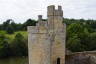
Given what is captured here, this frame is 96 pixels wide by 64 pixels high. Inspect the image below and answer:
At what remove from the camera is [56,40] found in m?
5.28

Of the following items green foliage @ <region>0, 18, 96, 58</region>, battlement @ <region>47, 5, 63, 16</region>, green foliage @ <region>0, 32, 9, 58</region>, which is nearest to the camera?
battlement @ <region>47, 5, 63, 16</region>

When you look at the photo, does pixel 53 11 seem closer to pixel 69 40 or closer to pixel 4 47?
pixel 69 40

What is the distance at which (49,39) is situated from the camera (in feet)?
17.0

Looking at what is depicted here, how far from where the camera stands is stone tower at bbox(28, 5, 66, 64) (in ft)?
17.1

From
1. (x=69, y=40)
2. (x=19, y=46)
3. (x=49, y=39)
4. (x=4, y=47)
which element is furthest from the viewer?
(x=19, y=46)

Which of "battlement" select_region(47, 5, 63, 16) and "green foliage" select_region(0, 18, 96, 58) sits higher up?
"battlement" select_region(47, 5, 63, 16)

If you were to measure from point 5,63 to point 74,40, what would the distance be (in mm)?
10641

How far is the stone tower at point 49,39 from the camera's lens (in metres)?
5.21

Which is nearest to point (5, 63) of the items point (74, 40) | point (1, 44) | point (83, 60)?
point (1, 44)

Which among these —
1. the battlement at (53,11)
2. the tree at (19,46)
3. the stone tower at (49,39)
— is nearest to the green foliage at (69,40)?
the tree at (19,46)

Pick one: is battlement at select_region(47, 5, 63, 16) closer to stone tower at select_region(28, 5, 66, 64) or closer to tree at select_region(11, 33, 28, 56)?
stone tower at select_region(28, 5, 66, 64)

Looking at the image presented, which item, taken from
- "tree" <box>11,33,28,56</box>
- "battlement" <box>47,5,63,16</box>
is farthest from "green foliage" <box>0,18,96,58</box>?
"battlement" <box>47,5,63,16</box>

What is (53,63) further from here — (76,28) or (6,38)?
(6,38)

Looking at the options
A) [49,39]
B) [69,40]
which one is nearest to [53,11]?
[49,39]
